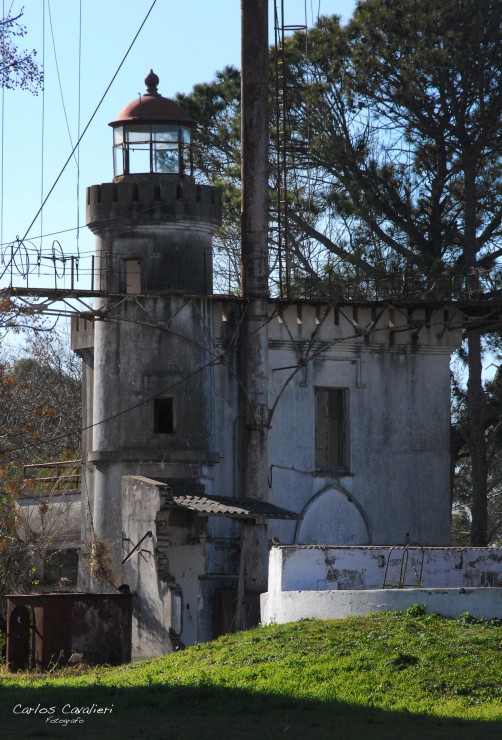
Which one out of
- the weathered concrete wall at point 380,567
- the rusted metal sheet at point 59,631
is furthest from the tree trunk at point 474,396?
the rusted metal sheet at point 59,631

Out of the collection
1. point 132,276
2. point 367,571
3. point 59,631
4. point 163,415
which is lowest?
point 59,631

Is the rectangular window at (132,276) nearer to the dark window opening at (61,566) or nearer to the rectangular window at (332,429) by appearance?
the rectangular window at (332,429)

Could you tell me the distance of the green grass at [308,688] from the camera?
49.7ft

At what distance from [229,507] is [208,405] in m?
3.13

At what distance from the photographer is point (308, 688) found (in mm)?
17188

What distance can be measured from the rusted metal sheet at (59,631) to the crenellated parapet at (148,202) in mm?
8321

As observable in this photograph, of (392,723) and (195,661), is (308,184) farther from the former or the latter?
(392,723)

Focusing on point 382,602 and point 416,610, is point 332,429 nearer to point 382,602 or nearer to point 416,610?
point 382,602

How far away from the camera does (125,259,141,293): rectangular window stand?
29.2 metres

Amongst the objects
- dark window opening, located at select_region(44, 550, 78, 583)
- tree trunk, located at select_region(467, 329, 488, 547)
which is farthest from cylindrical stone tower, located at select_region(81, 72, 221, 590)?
tree trunk, located at select_region(467, 329, 488, 547)

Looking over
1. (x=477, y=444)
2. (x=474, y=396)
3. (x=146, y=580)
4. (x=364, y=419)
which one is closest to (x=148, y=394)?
(x=146, y=580)

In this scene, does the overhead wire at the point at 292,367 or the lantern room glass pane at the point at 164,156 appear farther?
the lantern room glass pane at the point at 164,156

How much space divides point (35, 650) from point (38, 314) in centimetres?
697

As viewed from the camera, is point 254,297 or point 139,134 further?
point 139,134
